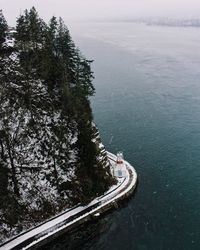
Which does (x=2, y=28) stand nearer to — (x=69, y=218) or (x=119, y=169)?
(x=119, y=169)

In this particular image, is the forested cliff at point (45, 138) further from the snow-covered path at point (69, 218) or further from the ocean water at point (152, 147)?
the ocean water at point (152, 147)

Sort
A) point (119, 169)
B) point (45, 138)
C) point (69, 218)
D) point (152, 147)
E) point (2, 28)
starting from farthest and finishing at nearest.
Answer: point (152, 147)
point (2, 28)
point (119, 169)
point (45, 138)
point (69, 218)

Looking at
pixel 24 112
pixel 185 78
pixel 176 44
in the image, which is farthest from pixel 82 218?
pixel 176 44

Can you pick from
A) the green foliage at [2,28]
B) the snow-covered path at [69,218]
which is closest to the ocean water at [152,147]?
the snow-covered path at [69,218]

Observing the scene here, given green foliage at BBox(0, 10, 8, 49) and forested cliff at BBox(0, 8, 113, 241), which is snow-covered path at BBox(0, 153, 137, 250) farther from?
green foliage at BBox(0, 10, 8, 49)

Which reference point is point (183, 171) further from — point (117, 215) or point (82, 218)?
point (82, 218)

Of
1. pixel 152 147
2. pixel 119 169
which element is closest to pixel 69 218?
pixel 119 169
